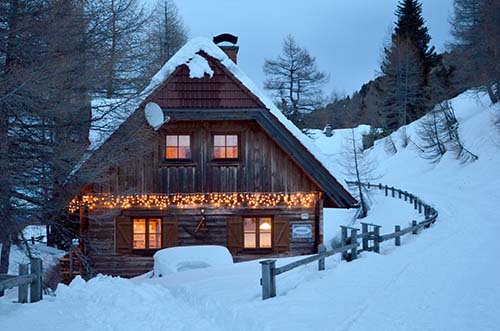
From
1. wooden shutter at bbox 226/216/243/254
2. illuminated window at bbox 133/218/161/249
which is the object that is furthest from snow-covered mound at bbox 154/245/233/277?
→ illuminated window at bbox 133/218/161/249

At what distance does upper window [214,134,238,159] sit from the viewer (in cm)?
1683

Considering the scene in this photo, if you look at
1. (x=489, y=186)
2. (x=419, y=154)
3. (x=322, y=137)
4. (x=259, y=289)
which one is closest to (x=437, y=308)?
(x=259, y=289)

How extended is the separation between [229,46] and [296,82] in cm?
1740

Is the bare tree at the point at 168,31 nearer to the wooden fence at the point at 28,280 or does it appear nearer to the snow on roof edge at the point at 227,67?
the snow on roof edge at the point at 227,67

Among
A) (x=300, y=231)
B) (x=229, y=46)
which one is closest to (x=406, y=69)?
(x=229, y=46)

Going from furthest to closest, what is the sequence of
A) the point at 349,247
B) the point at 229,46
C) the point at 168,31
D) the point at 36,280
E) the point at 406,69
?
the point at 406,69, the point at 168,31, the point at 229,46, the point at 349,247, the point at 36,280

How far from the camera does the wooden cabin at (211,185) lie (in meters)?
16.1

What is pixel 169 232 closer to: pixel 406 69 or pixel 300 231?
pixel 300 231

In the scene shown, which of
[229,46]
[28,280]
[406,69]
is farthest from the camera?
[406,69]

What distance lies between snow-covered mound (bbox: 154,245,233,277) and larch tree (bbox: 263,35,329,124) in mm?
22812

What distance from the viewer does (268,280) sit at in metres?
9.18

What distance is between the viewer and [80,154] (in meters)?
9.38

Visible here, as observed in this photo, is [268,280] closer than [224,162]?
Yes

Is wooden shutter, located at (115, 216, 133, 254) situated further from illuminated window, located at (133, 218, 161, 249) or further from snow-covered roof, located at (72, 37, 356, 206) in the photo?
snow-covered roof, located at (72, 37, 356, 206)
